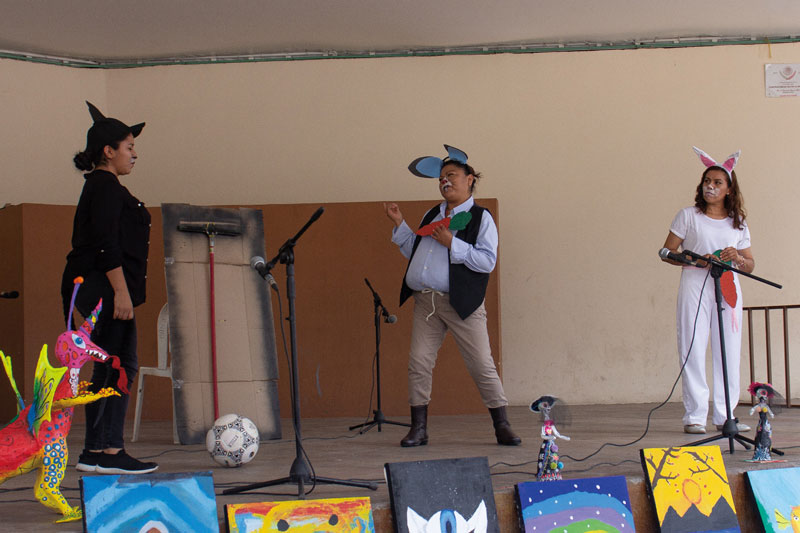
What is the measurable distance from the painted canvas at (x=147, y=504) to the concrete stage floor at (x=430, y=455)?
122 mm

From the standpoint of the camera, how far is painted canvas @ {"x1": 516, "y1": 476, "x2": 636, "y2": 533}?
2.48 m

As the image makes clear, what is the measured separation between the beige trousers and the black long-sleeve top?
54.1 inches

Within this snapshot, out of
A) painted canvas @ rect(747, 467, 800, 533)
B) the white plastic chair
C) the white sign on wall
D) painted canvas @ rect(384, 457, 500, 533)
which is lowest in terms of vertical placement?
painted canvas @ rect(747, 467, 800, 533)

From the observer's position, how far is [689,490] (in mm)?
2689

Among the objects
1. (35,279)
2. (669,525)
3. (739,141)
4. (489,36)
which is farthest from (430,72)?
(669,525)

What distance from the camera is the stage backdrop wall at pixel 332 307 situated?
526 cm

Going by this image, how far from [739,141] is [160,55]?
4588 millimetres

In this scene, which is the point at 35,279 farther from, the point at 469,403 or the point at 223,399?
the point at 469,403

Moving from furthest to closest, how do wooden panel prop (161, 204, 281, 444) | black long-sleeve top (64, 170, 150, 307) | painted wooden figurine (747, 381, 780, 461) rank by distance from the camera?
wooden panel prop (161, 204, 281, 444)
painted wooden figurine (747, 381, 780, 461)
black long-sleeve top (64, 170, 150, 307)

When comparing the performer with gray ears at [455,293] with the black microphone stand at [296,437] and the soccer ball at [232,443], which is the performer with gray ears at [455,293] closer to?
the soccer ball at [232,443]

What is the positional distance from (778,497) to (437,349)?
63.5 inches

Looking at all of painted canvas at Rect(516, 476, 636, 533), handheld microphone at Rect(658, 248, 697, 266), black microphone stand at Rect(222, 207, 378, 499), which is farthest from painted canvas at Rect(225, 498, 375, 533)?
handheld microphone at Rect(658, 248, 697, 266)

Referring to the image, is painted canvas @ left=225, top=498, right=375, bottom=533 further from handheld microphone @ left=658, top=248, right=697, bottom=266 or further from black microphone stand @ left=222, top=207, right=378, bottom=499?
handheld microphone @ left=658, top=248, right=697, bottom=266

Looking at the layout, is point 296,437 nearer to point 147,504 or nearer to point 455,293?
point 147,504
